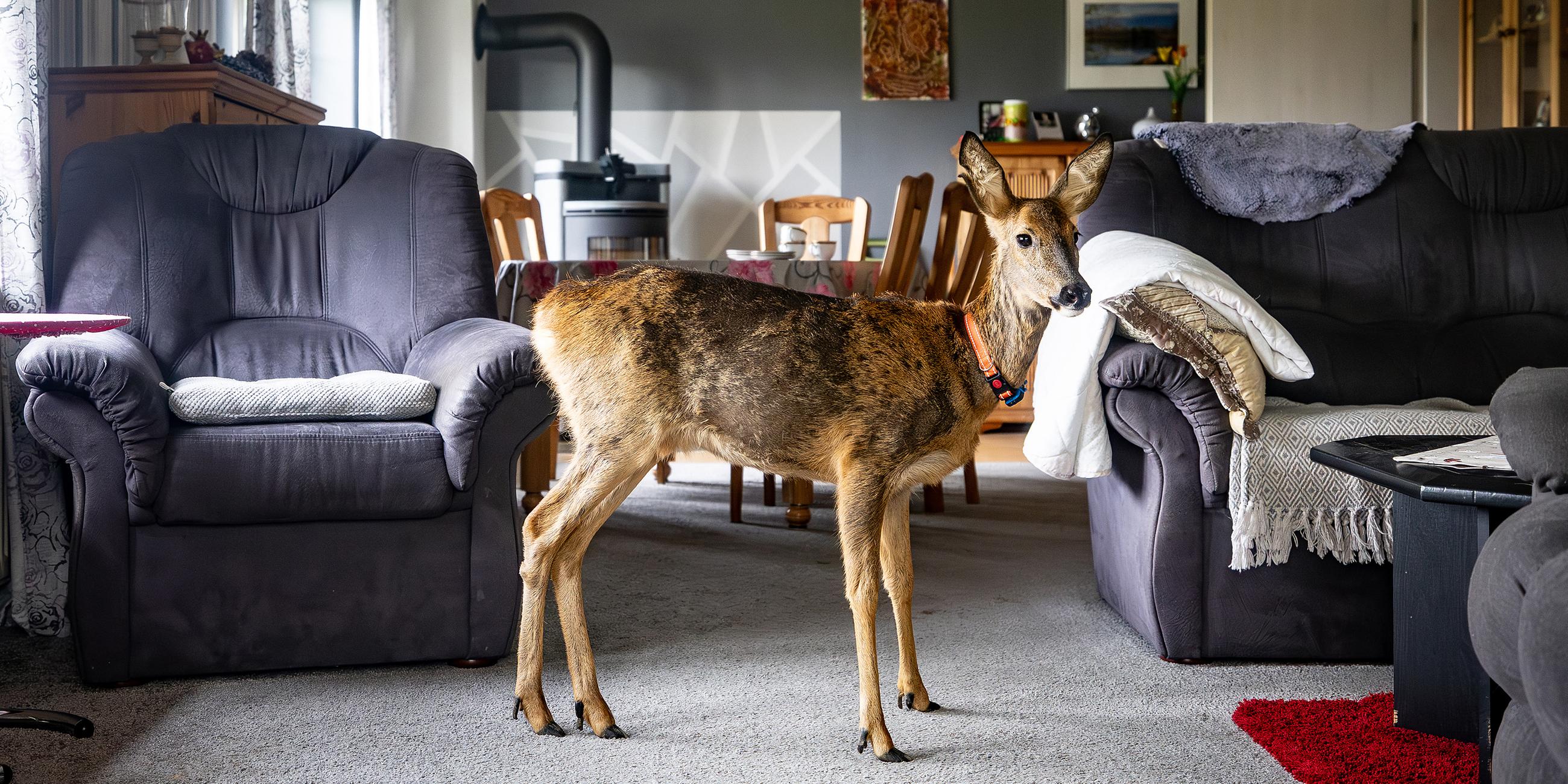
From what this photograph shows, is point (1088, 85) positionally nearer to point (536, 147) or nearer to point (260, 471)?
point (536, 147)

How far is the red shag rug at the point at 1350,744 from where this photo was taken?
70.3 inches

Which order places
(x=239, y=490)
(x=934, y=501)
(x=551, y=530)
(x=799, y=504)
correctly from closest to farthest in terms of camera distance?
1. (x=551, y=530)
2. (x=239, y=490)
3. (x=799, y=504)
4. (x=934, y=501)

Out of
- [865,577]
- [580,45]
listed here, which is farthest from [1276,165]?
[580,45]

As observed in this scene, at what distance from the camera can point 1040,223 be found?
1820 millimetres

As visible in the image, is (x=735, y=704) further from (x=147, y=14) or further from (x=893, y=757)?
(x=147, y=14)

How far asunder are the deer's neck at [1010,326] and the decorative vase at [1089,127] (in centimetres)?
471

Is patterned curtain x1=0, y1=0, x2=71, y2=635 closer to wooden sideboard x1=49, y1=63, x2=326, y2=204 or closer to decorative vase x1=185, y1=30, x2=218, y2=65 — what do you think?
wooden sideboard x1=49, y1=63, x2=326, y2=204

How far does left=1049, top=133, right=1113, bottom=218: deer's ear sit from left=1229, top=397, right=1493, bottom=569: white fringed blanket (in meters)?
0.73

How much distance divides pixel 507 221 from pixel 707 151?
2529 millimetres

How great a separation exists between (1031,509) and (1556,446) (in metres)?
2.75

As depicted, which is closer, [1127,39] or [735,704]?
[735,704]

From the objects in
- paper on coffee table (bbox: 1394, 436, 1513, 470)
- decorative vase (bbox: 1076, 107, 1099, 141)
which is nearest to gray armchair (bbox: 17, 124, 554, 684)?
paper on coffee table (bbox: 1394, 436, 1513, 470)

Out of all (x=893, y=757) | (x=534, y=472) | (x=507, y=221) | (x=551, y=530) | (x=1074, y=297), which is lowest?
(x=893, y=757)

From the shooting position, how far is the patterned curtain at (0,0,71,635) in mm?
2570
